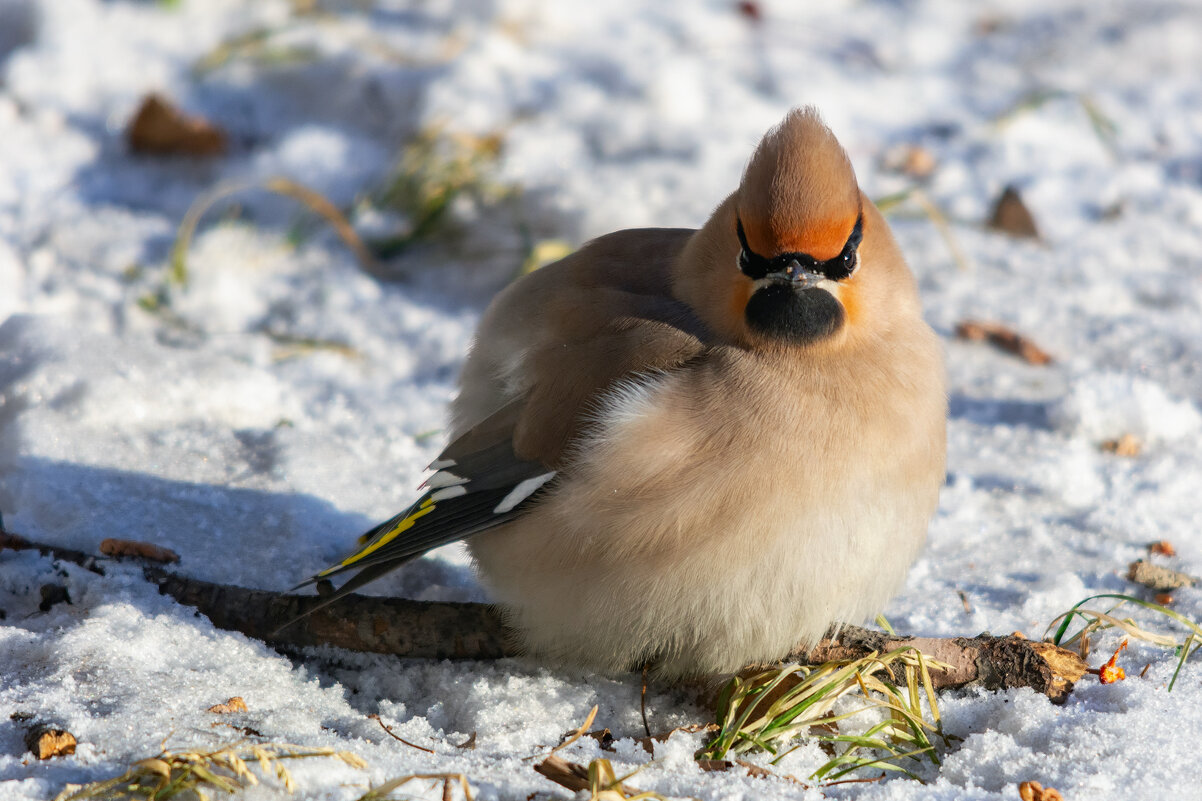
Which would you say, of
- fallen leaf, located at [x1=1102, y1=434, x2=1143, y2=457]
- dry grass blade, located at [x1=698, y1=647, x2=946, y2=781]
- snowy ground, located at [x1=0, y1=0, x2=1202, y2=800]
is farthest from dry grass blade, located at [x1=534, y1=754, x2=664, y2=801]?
fallen leaf, located at [x1=1102, y1=434, x2=1143, y2=457]

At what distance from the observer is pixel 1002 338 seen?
4.29 metres

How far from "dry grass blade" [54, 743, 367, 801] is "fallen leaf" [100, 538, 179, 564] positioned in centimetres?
95

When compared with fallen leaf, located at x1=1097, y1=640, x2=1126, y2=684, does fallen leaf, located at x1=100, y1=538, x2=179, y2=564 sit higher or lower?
higher

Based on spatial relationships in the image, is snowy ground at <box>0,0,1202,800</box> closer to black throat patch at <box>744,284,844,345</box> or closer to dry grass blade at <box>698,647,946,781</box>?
dry grass blade at <box>698,647,946,781</box>

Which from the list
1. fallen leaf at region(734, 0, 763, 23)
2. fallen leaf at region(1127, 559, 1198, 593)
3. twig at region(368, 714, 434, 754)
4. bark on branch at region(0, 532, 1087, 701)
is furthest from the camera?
fallen leaf at region(734, 0, 763, 23)

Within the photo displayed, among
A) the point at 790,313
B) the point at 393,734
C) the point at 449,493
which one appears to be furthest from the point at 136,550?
the point at 790,313

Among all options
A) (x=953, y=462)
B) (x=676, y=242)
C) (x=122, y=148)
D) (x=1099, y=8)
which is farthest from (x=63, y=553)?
(x=1099, y=8)

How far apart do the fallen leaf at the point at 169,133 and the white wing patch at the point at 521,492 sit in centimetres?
310

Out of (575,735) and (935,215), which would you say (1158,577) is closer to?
(575,735)

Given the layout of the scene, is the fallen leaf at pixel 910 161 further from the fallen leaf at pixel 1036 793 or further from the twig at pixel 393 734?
the twig at pixel 393 734

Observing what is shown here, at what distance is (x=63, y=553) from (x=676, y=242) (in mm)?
1620

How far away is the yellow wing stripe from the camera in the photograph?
9.05ft

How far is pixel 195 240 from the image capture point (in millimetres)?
4695

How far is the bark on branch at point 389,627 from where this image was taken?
266 cm
